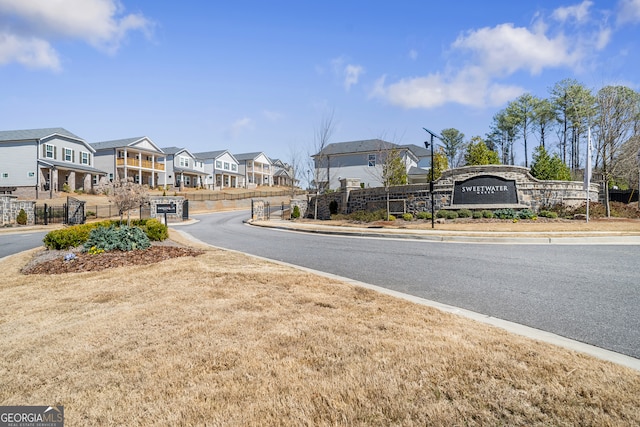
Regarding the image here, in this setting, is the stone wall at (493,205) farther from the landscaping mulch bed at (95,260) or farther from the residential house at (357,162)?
the residential house at (357,162)

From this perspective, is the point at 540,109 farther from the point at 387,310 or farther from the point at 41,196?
the point at 41,196

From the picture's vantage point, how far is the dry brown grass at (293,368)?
2529 millimetres

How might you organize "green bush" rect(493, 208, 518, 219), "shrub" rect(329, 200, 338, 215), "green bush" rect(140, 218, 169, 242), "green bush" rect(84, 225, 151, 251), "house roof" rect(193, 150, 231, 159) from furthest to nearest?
"house roof" rect(193, 150, 231, 159) → "shrub" rect(329, 200, 338, 215) → "green bush" rect(493, 208, 518, 219) → "green bush" rect(140, 218, 169, 242) → "green bush" rect(84, 225, 151, 251)

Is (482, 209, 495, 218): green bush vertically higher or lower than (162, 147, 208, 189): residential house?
lower

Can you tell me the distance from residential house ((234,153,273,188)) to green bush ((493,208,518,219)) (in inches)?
2401

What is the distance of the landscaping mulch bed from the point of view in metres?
8.78

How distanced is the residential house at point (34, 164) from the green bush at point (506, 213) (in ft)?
142

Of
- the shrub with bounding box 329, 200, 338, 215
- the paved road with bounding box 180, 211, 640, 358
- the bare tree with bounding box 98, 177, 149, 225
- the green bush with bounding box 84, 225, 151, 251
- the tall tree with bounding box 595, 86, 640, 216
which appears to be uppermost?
the tall tree with bounding box 595, 86, 640, 216

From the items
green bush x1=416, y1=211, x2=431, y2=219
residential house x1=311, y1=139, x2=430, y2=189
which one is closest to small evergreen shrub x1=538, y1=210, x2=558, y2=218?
green bush x1=416, y1=211, x2=431, y2=219

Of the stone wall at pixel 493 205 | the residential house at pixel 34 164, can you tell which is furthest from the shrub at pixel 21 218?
the stone wall at pixel 493 205

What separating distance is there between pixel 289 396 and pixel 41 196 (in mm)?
47464

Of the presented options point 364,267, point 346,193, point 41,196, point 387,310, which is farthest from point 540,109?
point 41,196

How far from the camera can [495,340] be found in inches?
147

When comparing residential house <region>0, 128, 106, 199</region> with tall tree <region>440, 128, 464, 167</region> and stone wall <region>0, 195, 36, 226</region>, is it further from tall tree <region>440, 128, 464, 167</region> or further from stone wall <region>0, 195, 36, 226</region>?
tall tree <region>440, 128, 464, 167</region>
